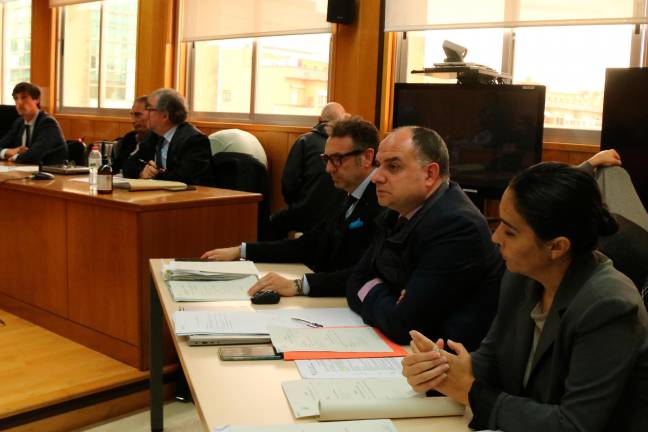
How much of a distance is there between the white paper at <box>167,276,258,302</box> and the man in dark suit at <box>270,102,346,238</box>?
2.30 meters

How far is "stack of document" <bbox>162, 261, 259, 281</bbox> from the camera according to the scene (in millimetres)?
2527

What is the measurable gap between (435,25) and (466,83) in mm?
885

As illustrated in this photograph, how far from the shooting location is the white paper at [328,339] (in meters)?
1.83

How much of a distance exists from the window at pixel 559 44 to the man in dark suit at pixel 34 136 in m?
3.26

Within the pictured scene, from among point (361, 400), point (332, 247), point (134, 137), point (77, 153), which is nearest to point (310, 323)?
point (361, 400)

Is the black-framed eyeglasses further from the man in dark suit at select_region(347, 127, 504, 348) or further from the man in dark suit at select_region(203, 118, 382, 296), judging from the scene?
the man in dark suit at select_region(347, 127, 504, 348)

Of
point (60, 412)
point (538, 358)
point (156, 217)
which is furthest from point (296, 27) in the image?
point (538, 358)

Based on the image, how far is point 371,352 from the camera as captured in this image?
1814 millimetres

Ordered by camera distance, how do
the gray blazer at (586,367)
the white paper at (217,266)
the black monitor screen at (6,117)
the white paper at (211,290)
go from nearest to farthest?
the gray blazer at (586,367), the white paper at (211,290), the white paper at (217,266), the black monitor screen at (6,117)

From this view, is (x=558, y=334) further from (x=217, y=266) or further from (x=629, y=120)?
(x=629, y=120)

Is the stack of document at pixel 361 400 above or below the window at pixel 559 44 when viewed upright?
below

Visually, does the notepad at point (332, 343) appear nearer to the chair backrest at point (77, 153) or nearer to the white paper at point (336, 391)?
the white paper at point (336, 391)

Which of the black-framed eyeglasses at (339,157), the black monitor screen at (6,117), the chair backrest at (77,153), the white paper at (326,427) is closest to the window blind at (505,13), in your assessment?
the black-framed eyeglasses at (339,157)

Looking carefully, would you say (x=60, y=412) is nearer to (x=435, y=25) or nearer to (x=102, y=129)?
(x=435, y=25)
